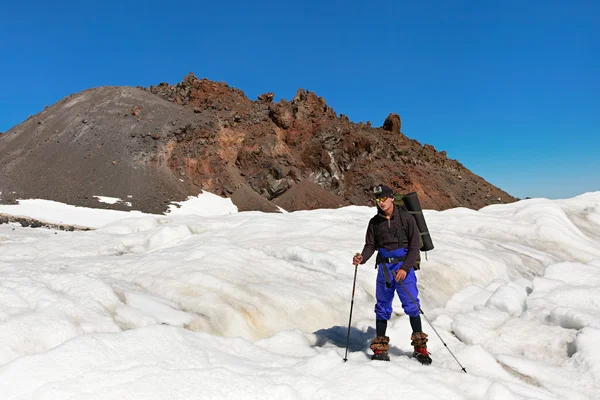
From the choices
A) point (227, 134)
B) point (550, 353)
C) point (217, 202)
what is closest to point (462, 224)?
point (550, 353)

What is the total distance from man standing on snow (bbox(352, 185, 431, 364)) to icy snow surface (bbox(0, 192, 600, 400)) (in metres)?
0.31

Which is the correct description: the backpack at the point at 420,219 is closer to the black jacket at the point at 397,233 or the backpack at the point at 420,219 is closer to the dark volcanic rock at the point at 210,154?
the black jacket at the point at 397,233

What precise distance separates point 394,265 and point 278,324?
110 inches

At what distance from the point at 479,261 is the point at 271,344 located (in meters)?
7.97

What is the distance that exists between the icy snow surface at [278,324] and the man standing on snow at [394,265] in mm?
309

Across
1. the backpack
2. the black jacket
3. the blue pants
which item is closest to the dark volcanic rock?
the backpack

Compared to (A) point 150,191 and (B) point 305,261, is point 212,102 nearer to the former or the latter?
(A) point 150,191

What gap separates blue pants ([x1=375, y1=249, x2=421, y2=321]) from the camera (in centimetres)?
556

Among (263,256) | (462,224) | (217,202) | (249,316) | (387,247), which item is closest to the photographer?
(387,247)

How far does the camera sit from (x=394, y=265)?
5.67m

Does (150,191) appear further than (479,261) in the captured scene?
Yes

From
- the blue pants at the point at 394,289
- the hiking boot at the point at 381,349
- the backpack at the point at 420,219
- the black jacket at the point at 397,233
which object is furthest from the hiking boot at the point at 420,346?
the backpack at the point at 420,219

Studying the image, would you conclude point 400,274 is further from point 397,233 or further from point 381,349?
point 381,349

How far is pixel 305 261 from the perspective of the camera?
11.2 meters
